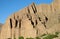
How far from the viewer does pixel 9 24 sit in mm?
113625

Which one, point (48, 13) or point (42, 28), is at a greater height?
point (48, 13)

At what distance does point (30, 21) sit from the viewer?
339 ft

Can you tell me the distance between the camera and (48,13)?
345ft

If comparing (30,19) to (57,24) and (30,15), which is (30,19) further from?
(57,24)

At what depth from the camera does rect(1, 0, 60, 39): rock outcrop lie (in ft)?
315

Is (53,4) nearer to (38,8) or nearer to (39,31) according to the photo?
(38,8)

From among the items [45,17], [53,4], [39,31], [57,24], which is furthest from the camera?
[53,4]

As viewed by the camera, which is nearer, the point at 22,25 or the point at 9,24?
the point at 22,25

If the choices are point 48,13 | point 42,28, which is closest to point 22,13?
point 48,13

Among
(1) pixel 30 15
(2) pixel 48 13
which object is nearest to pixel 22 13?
(1) pixel 30 15

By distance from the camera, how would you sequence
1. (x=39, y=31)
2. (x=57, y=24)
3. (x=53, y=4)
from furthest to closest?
(x=53, y=4) → (x=39, y=31) → (x=57, y=24)

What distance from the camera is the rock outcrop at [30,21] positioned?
95906mm

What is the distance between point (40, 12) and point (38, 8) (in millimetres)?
4797

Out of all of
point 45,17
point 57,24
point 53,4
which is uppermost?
point 53,4
